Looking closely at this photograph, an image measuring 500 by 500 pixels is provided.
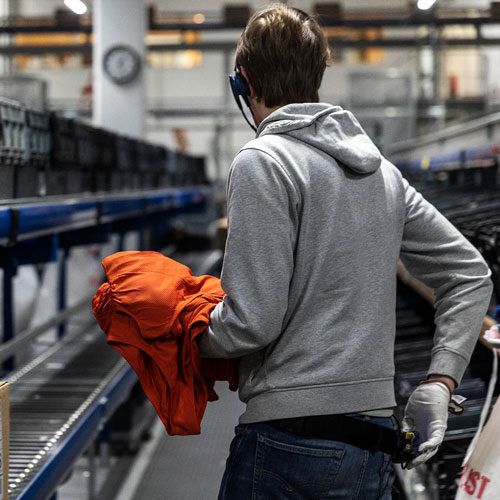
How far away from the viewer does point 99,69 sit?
8.37 metres

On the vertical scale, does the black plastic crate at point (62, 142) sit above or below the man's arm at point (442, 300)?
above

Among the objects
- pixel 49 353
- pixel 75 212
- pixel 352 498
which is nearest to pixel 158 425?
pixel 49 353

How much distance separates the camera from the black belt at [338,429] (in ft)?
3.77

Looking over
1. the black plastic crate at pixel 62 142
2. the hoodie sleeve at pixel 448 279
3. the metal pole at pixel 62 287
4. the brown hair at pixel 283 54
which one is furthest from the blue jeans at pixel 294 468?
the metal pole at pixel 62 287

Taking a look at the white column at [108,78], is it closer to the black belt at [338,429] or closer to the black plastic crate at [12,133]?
the black plastic crate at [12,133]

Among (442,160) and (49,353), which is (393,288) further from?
(442,160)

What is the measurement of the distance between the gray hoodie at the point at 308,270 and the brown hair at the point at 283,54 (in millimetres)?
38

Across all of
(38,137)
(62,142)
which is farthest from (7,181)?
(62,142)

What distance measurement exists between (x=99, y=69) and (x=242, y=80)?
7570 mm

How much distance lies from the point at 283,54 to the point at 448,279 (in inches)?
20.6

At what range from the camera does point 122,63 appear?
326 inches

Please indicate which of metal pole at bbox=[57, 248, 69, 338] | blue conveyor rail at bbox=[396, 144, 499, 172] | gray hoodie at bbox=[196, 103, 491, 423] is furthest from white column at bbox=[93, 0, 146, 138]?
gray hoodie at bbox=[196, 103, 491, 423]

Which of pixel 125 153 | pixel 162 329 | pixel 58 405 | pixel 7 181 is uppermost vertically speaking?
pixel 125 153

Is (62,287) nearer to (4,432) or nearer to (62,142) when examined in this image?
(62,142)
